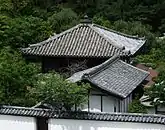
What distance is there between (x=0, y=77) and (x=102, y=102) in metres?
4.21

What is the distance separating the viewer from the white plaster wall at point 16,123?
1733 cm

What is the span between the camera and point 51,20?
123 feet

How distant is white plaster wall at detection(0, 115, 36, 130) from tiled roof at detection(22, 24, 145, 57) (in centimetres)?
805

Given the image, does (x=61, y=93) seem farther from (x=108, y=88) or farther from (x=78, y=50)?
(x=78, y=50)

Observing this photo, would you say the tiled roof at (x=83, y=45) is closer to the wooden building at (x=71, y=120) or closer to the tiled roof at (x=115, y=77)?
the tiled roof at (x=115, y=77)

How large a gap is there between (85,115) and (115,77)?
5.06 meters

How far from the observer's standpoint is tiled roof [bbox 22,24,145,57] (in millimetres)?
24938

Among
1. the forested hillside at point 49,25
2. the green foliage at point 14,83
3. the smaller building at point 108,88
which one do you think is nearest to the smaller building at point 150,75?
the forested hillside at point 49,25

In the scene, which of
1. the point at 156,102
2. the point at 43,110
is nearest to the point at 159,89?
the point at 156,102

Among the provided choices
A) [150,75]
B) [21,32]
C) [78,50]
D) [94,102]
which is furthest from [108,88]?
[21,32]

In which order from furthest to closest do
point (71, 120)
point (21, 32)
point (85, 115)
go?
point (21, 32)
point (71, 120)
point (85, 115)

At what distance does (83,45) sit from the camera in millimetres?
25656

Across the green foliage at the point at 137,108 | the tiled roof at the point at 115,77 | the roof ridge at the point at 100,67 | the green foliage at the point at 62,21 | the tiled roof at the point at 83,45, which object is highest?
the green foliage at the point at 62,21

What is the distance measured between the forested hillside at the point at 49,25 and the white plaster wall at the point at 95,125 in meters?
3.06
